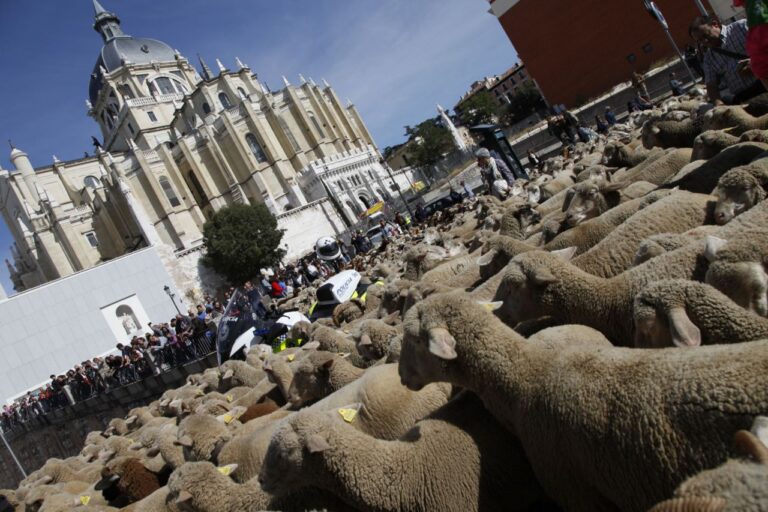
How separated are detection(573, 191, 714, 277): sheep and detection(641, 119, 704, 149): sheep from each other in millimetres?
3461

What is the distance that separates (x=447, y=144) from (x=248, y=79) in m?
28.6

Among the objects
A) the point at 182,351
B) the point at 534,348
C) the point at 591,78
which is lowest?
the point at 534,348

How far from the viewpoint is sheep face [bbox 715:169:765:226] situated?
3977 mm

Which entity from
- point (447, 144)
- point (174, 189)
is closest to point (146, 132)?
point (174, 189)

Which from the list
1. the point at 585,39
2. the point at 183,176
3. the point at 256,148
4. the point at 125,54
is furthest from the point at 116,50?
the point at 585,39

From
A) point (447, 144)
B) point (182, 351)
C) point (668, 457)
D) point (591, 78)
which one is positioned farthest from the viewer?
point (447, 144)

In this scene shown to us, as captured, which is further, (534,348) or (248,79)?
(248,79)

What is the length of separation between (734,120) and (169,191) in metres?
62.1

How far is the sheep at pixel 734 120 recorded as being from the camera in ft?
19.4

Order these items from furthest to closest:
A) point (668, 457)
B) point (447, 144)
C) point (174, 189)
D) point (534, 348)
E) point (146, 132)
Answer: point (447, 144) → point (146, 132) → point (174, 189) → point (534, 348) → point (668, 457)

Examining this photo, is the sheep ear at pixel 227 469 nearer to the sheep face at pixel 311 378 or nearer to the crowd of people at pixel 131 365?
the sheep face at pixel 311 378

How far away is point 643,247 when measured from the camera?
3.83 m

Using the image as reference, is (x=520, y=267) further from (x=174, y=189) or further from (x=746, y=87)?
(x=174, y=189)

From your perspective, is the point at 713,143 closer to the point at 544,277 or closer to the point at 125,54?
the point at 544,277
